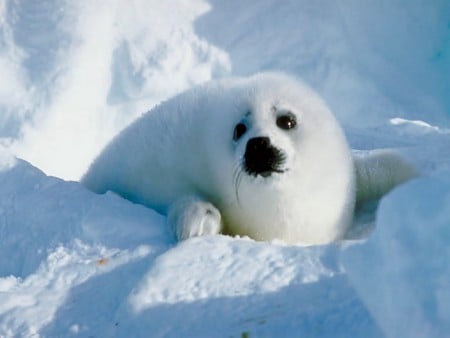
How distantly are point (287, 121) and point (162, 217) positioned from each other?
0.66m

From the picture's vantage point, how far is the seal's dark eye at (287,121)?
3186 mm

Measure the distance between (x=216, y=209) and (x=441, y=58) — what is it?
170 inches

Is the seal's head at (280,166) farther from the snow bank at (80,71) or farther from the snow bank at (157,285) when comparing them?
the snow bank at (80,71)

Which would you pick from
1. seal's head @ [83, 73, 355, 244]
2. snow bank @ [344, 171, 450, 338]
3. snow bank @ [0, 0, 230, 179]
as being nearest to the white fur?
seal's head @ [83, 73, 355, 244]

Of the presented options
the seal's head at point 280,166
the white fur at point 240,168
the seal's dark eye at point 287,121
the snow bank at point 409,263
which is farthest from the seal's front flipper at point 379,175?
the snow bank at point 409,263

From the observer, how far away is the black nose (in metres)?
2.99

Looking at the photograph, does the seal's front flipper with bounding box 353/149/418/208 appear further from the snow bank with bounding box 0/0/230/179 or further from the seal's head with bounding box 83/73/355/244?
the snow bank with bounding box 0/0/230/179

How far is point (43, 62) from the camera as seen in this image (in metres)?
5.73

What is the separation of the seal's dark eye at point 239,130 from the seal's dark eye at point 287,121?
149 millimetres

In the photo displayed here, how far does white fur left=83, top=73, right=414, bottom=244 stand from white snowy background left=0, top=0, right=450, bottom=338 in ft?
0.83

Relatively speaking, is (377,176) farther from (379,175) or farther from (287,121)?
(287,121)

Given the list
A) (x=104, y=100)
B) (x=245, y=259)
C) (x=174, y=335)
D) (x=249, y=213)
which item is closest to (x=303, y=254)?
(x=245, y=259)

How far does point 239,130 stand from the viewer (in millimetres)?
3221

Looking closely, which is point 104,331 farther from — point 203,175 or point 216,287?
point 203,175
